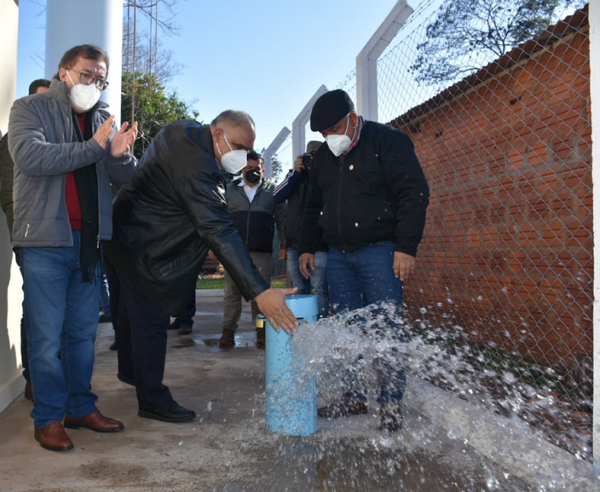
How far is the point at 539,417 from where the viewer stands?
2982mm

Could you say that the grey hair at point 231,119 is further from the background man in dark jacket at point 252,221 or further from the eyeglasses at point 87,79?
the background man in dark jacket at point 252,221

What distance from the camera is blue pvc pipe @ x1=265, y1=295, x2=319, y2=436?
9.09ft

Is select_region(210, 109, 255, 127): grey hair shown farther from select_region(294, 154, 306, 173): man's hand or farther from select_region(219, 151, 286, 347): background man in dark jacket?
select_region(219, 151, 286, 347): background man in dark jacket

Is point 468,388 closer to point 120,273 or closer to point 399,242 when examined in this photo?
point 399,242

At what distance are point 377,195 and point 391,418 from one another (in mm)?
1307

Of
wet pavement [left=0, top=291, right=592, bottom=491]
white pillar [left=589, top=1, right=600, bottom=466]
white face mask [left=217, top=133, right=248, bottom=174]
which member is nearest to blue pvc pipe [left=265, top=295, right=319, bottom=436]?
wet pavement [left=0, top=291, right=592, bottom=491]

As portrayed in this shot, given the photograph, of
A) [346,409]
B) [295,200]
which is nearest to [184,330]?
[295,200]

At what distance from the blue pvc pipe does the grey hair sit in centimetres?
102

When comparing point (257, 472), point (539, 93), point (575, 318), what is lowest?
point (257, 472)

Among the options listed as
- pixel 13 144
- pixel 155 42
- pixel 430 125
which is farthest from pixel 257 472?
pixel 155 42

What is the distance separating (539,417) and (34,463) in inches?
107

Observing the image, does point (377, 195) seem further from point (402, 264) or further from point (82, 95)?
point (82, 95)

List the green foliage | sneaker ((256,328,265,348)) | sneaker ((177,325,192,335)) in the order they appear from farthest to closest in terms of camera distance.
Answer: the green foliage < sneaker ((177,325,192,335)) < sneaker ((256,328,265,348))

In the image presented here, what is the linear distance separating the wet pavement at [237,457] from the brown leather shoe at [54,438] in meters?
0.04
